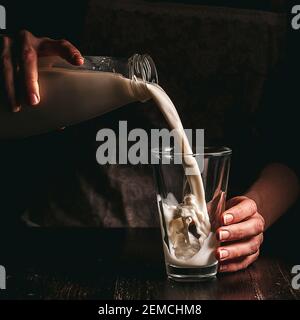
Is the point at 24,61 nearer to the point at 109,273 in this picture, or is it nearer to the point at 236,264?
the point at 109,273

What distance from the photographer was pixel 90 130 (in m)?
1.58

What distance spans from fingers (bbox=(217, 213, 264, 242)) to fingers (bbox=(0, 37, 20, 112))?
375 mm

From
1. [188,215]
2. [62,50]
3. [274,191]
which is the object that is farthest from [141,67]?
[274,191]

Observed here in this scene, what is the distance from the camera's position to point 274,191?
1332mm

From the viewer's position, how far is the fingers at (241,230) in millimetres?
1021

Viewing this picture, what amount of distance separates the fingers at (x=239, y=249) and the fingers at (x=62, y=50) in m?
Answer: 0.35

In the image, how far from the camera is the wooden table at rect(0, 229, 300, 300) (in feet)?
3.19

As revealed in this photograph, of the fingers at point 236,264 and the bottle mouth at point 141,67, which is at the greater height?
the bottle mouth at point 141,67

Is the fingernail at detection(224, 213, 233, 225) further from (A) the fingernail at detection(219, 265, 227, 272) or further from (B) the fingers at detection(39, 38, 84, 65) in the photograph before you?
(B) the fingers at detection(39, 38, 84, 65)

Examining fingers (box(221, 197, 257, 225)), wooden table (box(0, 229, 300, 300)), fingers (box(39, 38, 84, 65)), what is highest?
fingers (box(39, 38, 84, 65))

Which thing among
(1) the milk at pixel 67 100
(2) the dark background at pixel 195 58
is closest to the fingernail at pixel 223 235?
(1) the milk at pixel 67 100

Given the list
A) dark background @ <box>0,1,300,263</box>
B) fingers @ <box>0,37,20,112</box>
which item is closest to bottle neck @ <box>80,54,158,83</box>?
fingers @ <box>0,37,20,112</box>

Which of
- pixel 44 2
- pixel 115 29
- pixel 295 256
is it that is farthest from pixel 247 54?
pixel 295 256

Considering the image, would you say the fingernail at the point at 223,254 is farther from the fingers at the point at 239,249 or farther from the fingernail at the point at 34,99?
the fingernail at the point at 34,99
